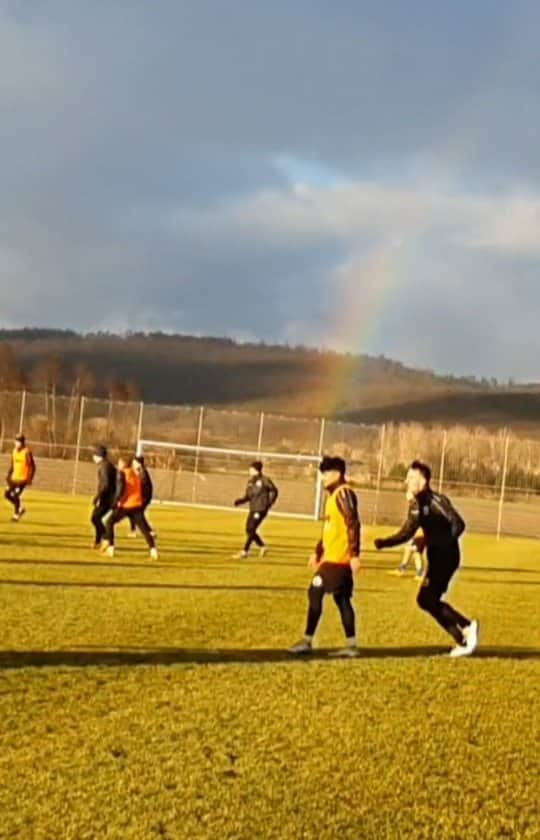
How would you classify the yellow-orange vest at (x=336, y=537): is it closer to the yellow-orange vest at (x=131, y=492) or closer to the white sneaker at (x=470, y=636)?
the white sneaker at (x=470, y=636)

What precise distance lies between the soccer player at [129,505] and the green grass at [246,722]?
569cm

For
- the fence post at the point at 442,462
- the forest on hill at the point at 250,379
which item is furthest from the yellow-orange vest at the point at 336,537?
the forest on hill at the point at 250,379

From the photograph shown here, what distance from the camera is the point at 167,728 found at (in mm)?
9070

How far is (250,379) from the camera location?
164000 mm

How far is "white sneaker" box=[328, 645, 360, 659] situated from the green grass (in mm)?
243

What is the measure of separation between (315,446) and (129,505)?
1428 inches

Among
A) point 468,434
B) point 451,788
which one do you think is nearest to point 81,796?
point 451,788

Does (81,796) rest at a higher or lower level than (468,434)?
lower

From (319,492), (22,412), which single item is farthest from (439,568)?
(22,412)

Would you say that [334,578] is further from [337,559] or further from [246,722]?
[246,722]

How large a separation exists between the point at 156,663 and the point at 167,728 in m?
2.85

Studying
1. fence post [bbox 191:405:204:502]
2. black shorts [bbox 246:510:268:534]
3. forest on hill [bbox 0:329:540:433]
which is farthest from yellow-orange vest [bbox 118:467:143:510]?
forest on hill [bbox 0:329:540:433]

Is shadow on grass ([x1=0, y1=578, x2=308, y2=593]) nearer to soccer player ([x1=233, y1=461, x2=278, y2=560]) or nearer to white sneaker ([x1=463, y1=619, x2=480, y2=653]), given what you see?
soccer player ([x1=233, y1=461, x2=278, y2=560])

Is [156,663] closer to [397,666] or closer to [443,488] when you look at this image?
[397,666]
